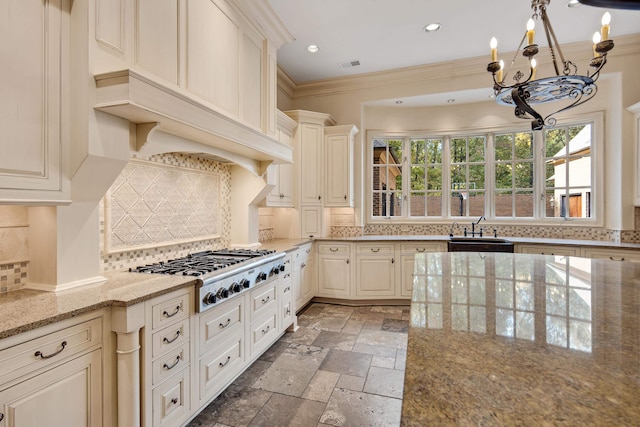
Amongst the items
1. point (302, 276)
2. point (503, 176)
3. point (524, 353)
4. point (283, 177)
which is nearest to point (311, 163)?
point (283, 177)

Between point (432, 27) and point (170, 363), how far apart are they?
3.89 metres

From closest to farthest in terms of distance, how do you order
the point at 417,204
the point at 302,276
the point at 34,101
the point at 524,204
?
1. the point at 34,101
2. the point at 302,276
3. the point at 524,204
4. the point at 417,204

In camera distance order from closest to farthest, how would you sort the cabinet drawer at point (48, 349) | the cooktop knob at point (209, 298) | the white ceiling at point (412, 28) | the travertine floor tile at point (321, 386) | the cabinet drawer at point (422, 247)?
the cabinet drawer at point (48, 349) < the cooktop knob at point (209, 298) < the travertine floor tile at point (321, 386) < the white ceiling at point (412, 28) < the cabinet drawer at point (422, 247)

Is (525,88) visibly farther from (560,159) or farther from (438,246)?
(560,159)

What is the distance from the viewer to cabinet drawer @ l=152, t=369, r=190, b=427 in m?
1.64

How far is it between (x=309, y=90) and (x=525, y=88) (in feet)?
11.8

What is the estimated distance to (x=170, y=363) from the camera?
1727mm

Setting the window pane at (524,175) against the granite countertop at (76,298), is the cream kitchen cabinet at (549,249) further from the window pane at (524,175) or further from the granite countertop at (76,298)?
the granite countertop at (76,298)

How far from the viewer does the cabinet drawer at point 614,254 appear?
338 centimetres

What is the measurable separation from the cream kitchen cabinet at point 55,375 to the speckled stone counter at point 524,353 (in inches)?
54.0

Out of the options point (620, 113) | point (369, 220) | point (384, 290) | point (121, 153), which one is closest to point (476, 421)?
point (121, 153)

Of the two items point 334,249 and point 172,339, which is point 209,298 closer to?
point 172,339

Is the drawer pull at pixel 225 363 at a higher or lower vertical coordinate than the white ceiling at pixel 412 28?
lower

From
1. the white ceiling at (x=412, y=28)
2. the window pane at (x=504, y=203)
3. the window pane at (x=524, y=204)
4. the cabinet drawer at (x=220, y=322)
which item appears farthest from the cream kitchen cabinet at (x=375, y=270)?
the white ceiling at (x=412, y=28)
